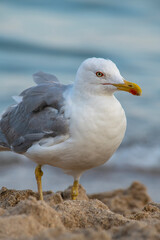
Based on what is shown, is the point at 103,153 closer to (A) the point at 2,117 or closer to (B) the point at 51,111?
(B) the point at 51,111

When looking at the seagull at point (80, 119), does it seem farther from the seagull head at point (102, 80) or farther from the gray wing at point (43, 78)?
the gray wing at point (43, 78)

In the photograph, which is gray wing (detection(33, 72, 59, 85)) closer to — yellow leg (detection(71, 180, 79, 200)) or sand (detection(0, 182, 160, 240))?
yellow leg (detection(71, 180, 79, 200))

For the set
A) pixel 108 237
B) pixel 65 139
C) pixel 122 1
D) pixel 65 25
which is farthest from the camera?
pixel 122 1

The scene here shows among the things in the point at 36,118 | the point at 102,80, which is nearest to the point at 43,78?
the point at 36,118

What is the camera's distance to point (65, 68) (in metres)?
12.4

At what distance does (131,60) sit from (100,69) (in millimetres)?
8635

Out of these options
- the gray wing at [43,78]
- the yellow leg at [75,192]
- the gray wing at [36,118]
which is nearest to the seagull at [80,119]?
the gray wing at [36,118]

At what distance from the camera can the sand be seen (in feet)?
8.59

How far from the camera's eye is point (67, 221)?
10.8ft

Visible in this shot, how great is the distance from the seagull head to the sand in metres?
1.02

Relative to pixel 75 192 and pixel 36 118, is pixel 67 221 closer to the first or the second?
pixel 36 118

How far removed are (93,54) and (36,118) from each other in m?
8.88

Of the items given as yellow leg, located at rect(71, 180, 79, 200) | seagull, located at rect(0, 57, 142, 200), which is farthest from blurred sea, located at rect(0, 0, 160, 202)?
seagull, located at rect(0, 57, 142, 200)

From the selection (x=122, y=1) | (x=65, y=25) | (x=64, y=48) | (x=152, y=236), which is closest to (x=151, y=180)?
(x=152, y=236)
